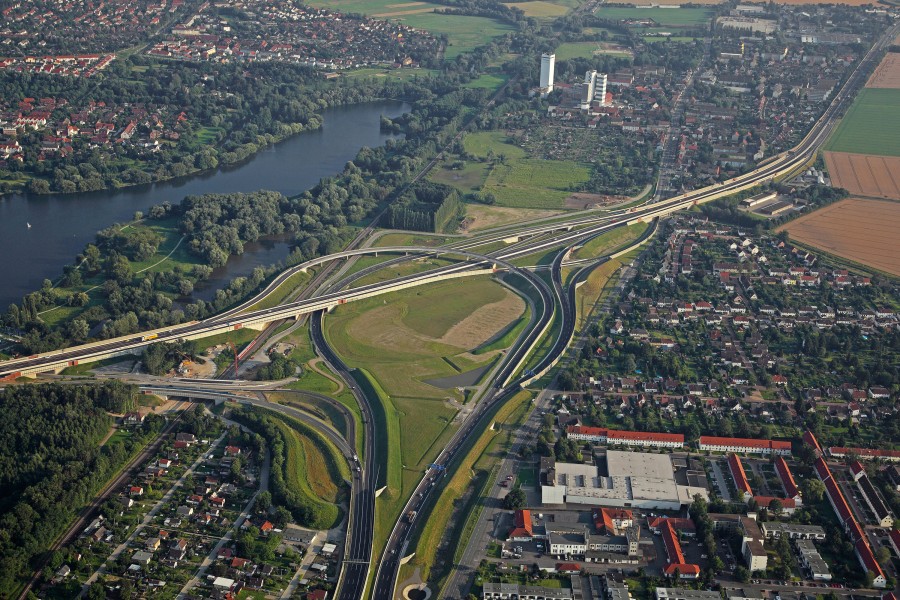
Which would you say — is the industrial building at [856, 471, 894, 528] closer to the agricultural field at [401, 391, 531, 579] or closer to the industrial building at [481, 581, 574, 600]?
the industrial building at [481, 581, 574, 600]

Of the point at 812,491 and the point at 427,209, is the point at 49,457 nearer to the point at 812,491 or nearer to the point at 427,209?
the point at 812,491

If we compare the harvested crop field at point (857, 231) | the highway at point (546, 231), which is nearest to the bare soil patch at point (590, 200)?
the highway at point (546, 231)

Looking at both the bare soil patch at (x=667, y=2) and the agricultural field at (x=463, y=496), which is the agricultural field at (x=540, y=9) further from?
the agricultural field at (x=463, y=496)

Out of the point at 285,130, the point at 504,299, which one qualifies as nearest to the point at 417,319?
the point at 504,299

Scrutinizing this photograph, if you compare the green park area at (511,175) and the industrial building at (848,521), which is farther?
the green park area at (511,175)

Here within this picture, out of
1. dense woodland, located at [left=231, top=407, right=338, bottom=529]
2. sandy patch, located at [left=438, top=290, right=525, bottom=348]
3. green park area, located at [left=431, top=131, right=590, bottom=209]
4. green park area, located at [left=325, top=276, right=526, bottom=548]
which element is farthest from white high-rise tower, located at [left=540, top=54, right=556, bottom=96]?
dense woodland, located at [left=231, top=407, right=338, bottom=529]

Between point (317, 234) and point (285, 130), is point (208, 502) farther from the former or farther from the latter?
point (285, 130)
